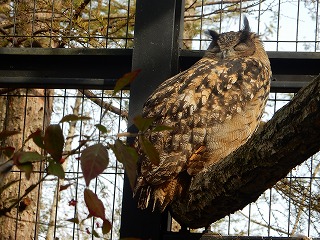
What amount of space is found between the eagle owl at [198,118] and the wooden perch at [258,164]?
0.47ft

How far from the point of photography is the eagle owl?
4246 mm

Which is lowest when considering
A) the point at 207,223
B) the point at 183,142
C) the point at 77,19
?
the point at 207,223

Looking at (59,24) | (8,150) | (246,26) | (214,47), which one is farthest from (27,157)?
(59,24)

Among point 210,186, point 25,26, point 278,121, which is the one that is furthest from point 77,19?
point 278,121

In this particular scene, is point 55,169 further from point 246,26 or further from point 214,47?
point 246,26

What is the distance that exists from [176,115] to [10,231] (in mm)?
2685

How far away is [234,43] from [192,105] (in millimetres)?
1262

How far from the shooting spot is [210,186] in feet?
12.2

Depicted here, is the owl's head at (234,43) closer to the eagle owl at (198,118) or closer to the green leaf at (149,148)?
the eagle owl at (198,118)

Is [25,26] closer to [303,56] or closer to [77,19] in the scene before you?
[77,19]

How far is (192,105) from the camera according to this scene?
4.42 metres

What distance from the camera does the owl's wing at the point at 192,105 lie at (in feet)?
13.9

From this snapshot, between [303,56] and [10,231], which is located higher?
[303,56]

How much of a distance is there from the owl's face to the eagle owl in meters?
0.47
